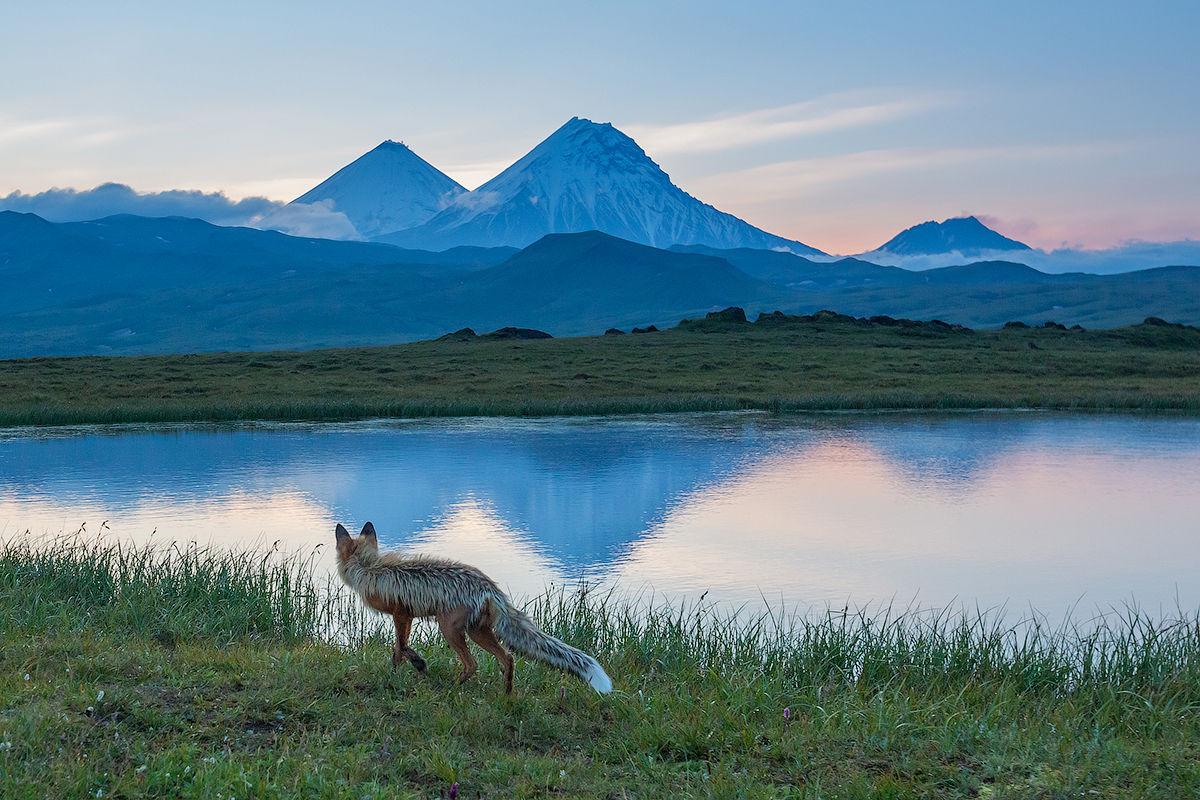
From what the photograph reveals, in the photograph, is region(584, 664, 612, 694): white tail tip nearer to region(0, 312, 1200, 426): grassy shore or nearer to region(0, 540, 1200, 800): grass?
region(0, 540, 1200, 800): grass

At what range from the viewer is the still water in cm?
1956

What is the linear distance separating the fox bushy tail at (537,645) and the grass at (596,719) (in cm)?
41

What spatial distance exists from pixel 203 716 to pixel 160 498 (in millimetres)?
22166

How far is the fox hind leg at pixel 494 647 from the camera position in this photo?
841 cm

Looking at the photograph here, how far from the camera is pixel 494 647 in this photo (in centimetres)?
849

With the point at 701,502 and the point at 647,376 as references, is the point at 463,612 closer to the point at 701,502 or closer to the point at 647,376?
the point at 701,502

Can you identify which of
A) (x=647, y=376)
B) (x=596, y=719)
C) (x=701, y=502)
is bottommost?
(x=701, y=502)

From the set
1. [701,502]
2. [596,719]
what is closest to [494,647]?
[596,719]

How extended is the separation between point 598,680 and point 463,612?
1.32 metres

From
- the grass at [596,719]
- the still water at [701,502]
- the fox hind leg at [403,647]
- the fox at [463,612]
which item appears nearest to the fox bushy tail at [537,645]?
the fox at [463,612]

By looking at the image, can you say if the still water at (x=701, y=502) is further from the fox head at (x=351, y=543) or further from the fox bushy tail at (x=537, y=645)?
the fox bushy tail at (x=537, y=645)

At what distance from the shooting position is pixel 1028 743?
718 centimetres

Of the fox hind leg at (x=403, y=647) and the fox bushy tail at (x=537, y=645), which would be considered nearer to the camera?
the fox bushy tail at (x=537, y=645)

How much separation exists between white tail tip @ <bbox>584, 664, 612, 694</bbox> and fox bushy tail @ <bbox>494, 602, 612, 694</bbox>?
0.16 ft
